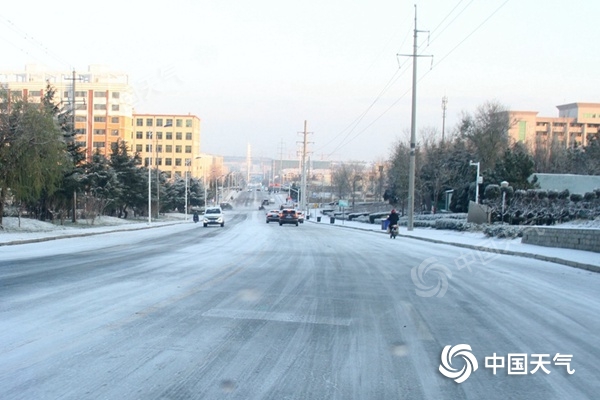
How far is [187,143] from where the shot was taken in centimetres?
13362

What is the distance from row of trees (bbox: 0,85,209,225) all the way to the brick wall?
25.3 metres

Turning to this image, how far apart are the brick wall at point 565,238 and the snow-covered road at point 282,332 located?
266 inches

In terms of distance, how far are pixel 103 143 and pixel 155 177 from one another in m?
41.0

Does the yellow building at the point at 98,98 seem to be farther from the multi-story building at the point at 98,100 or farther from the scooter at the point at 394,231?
the scooter at the point at 394,231

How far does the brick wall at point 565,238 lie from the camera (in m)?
21.1

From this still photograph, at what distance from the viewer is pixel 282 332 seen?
25.5 ft

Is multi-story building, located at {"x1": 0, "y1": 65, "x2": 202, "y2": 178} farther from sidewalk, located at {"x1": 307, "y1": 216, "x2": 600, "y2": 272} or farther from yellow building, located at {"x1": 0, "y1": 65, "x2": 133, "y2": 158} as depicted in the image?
sidewalk, located at {"x1": 307, "y1": 216, "x2": 600, "y2": 272}

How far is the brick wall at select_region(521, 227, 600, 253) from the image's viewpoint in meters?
21.1

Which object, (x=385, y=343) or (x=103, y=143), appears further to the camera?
(x=103, y=143)

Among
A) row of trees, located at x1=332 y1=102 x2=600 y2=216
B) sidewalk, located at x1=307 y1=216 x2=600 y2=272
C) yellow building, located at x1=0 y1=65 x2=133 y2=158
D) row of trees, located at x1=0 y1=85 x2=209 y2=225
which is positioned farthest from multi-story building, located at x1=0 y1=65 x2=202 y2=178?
sidewalk, located at x1=307 y1=216 x2=600 y2=272

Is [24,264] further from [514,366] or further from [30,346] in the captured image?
[514,366]

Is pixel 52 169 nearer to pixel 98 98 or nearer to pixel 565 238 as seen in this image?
pixel 565 238

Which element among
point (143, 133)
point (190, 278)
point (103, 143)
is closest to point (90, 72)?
point (103, 143)

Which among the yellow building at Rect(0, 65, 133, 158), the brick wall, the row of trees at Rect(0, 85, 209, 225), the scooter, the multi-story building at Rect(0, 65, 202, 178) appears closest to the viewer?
the brick wall
